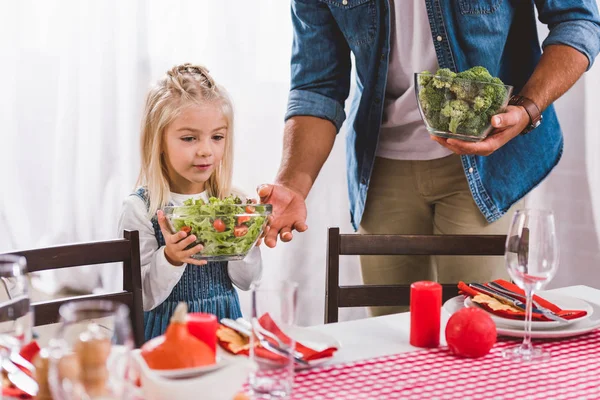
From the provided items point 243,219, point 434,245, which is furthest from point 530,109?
point 243,219

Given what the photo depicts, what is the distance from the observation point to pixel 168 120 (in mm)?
1908

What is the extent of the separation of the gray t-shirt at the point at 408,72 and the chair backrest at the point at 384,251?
0.25 m

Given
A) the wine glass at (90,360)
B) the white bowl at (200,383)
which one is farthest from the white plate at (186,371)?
the wine glass at (90,360)

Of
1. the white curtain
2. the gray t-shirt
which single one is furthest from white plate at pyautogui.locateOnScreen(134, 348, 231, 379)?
the white curtain

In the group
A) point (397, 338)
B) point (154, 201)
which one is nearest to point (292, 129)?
point (154, 201)

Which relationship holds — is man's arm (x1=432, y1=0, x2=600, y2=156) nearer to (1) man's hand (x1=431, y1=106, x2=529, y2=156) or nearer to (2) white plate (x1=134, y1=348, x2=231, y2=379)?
(1) man's hand (x1=431, y1=106, x2=529, y2=156)

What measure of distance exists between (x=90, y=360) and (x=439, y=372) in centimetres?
51

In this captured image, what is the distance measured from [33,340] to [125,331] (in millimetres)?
354

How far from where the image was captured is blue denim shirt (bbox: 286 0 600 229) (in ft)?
5.65

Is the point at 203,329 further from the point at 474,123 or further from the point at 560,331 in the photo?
the point at 474,123

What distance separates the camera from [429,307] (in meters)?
1.14

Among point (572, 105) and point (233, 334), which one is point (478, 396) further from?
point (572, 105)

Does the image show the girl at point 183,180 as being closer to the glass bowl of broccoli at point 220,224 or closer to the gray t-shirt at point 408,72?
the glass bowl of broccoli at point 220,224

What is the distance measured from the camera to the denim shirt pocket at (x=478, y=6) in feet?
5.61
